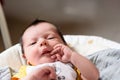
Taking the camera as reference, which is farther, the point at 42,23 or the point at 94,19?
→ the point at 94,19

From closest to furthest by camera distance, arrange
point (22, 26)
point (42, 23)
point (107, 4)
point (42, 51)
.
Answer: point (42, 51), point (42, 23), point (22, 26), point (107, 4)

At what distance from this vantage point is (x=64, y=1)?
2.47m

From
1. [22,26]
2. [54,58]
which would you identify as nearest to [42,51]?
[54,58]

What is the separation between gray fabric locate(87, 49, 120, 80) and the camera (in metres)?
1.04

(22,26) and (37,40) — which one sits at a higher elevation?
(37,40)

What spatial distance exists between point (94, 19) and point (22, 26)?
1.84 feet

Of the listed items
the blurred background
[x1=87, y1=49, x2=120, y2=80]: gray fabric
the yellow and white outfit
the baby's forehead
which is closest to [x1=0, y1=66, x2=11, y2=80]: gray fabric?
the yellow and white outfit

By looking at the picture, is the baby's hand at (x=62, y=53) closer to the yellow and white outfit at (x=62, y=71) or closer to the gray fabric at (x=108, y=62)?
the yellow and white outfit at (x=62, y=71)

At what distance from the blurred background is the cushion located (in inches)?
25.5

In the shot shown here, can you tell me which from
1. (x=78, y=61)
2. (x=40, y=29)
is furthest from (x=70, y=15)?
(x=78, y=61)

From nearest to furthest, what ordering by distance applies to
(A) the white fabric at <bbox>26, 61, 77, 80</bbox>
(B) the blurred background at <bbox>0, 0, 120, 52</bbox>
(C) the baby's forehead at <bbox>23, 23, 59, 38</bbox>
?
(A) the white fabric at <bbox>26, 61, 77, 80</bbox>
(C) the baby's forehead at <bbox>23, 23, 59, 38</bbox>
(B) the blurred background at <bbox>0, 0, 120, 52</bbox>

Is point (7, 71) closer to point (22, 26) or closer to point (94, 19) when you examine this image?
point (22, 26)

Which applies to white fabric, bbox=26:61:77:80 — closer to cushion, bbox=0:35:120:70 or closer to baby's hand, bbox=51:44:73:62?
baby's hand, bbox=51:44:73:62

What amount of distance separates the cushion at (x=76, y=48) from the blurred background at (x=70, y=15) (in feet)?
2.13
